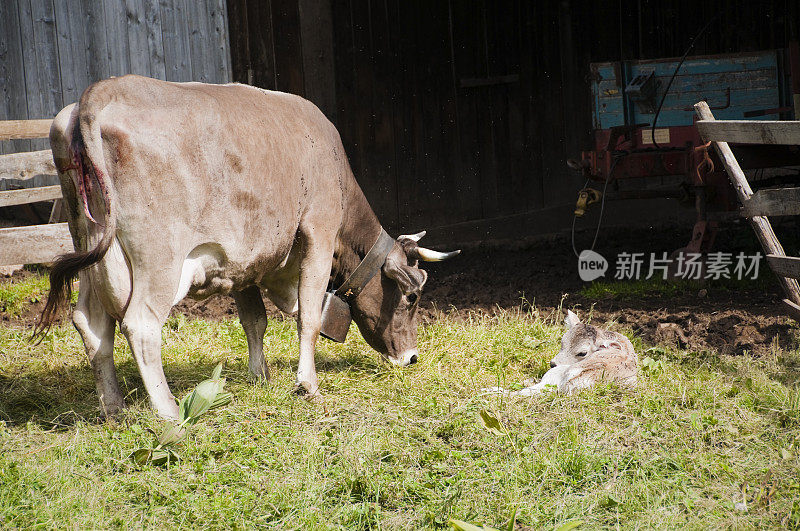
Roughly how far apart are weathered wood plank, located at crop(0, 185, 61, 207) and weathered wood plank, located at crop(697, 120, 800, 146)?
17.5 feet

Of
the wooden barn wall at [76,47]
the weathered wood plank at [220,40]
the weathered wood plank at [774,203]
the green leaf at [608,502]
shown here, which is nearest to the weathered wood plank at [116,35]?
the wooden barn wall at [76,47]

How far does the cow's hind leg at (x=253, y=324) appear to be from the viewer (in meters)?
4.96

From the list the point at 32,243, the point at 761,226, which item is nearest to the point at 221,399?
the point at 32,243

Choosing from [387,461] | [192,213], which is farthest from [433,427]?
[192,213]

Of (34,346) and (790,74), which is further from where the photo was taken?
(790,74)

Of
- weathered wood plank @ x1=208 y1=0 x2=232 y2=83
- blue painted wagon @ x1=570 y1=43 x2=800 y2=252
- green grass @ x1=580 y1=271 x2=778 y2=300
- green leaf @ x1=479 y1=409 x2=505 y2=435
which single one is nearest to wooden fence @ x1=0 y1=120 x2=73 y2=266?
weathered wood plank @ x1=208 y1=0 x2=232 y2=83

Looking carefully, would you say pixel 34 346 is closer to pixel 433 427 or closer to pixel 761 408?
pixel 433 427

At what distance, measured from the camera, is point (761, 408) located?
4.07 m

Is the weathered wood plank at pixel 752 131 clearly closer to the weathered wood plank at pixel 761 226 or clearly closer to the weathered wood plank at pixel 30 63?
the weathered wood plank at pixel 761 226

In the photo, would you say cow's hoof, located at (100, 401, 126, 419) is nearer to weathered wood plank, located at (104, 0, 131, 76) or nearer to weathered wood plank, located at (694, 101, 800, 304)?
weathered wood plank, located at (694, 101, 800, 304)

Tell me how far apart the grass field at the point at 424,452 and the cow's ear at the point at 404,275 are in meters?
0.53

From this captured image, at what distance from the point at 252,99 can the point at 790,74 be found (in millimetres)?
4969

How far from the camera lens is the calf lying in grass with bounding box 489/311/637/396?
14.3 feet

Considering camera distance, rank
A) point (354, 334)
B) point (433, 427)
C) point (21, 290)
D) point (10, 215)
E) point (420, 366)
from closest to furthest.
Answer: point (433, 427) → point (420, 366) → point (354, 334) → point (21, 290) → point (10, 215)
